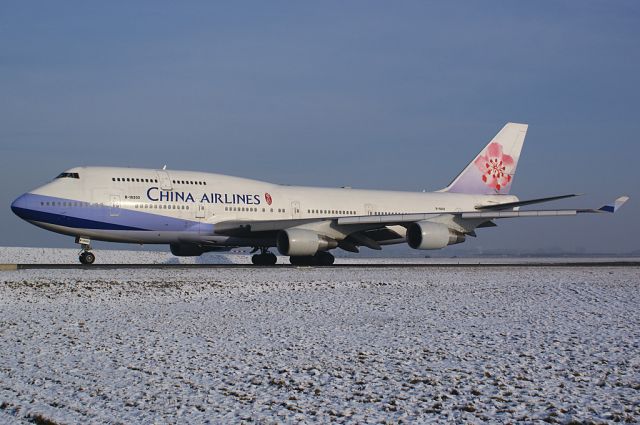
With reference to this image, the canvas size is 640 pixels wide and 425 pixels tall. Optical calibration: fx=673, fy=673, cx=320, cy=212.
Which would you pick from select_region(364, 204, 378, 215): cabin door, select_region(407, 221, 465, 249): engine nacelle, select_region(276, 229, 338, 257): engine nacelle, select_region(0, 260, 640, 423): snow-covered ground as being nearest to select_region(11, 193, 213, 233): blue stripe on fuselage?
select_region(276, 229, 338, 257): engine nacelle

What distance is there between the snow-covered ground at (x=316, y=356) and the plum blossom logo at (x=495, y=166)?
70.7ft

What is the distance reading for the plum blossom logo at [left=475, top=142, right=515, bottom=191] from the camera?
36469 mm

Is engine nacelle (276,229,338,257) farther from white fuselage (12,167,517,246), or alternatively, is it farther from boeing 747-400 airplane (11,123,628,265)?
white fuselage (12,167,517,246)

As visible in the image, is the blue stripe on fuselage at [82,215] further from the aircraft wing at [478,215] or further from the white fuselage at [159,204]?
the aircraft wing at [478,215]

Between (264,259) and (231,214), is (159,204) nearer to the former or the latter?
(231,214)

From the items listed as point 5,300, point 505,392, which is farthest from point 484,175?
point 505,392

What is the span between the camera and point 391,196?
32344mm

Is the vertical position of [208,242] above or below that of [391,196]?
below

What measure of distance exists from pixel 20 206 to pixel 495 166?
24025 millimetres

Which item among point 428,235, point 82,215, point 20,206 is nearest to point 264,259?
point 428,235

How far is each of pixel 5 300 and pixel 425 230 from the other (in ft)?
55.8

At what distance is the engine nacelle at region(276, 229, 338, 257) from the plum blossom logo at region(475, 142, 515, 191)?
13962 millimetres

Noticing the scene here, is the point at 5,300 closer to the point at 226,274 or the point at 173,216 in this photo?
the point at 226,274

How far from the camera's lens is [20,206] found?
2348cm
